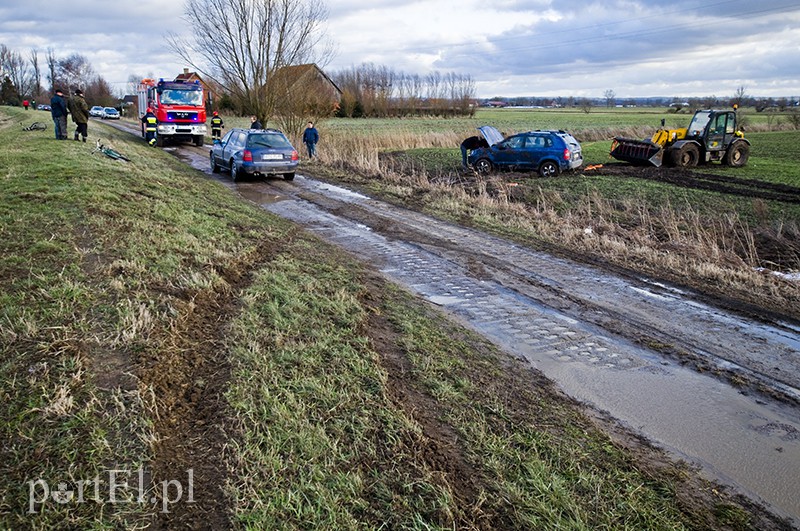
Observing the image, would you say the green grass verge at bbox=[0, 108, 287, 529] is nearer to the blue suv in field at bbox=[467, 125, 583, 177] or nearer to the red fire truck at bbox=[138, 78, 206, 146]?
the blue suv in field at bbox=[467, 125, 583, 177]

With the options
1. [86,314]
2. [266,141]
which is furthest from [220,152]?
[86,314]

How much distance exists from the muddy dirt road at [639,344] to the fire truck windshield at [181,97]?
1986 centimetres

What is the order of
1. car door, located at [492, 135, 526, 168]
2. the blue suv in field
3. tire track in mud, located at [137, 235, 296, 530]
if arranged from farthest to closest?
car door, located at [492, 135, 526, 168] < the blue suv in field < tire track in mud, located at [137, 235, 296, 530]

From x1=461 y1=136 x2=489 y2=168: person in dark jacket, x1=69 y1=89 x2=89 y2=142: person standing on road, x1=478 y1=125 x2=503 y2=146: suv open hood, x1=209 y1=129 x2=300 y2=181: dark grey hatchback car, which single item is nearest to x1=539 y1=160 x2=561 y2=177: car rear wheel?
x1=478 y1=125 x2=503 y2=146: suv open hood

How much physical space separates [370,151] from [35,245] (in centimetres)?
1878

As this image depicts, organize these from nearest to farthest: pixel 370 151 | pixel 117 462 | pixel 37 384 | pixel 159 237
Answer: pixel 117 462 < pixel 37 384 < pixel 159 237 < pixel 370 151

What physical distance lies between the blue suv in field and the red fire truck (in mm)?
14784

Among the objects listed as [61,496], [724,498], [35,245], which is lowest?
[724,498]

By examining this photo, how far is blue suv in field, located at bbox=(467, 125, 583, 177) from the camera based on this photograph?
65.5 feet

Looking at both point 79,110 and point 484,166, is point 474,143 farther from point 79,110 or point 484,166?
point 79,110

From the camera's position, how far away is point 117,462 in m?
3.15

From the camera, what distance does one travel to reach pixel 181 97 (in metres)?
26.9

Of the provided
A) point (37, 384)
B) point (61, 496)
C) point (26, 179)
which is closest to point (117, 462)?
point (61, 496)

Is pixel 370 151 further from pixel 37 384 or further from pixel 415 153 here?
pixel 37 384
